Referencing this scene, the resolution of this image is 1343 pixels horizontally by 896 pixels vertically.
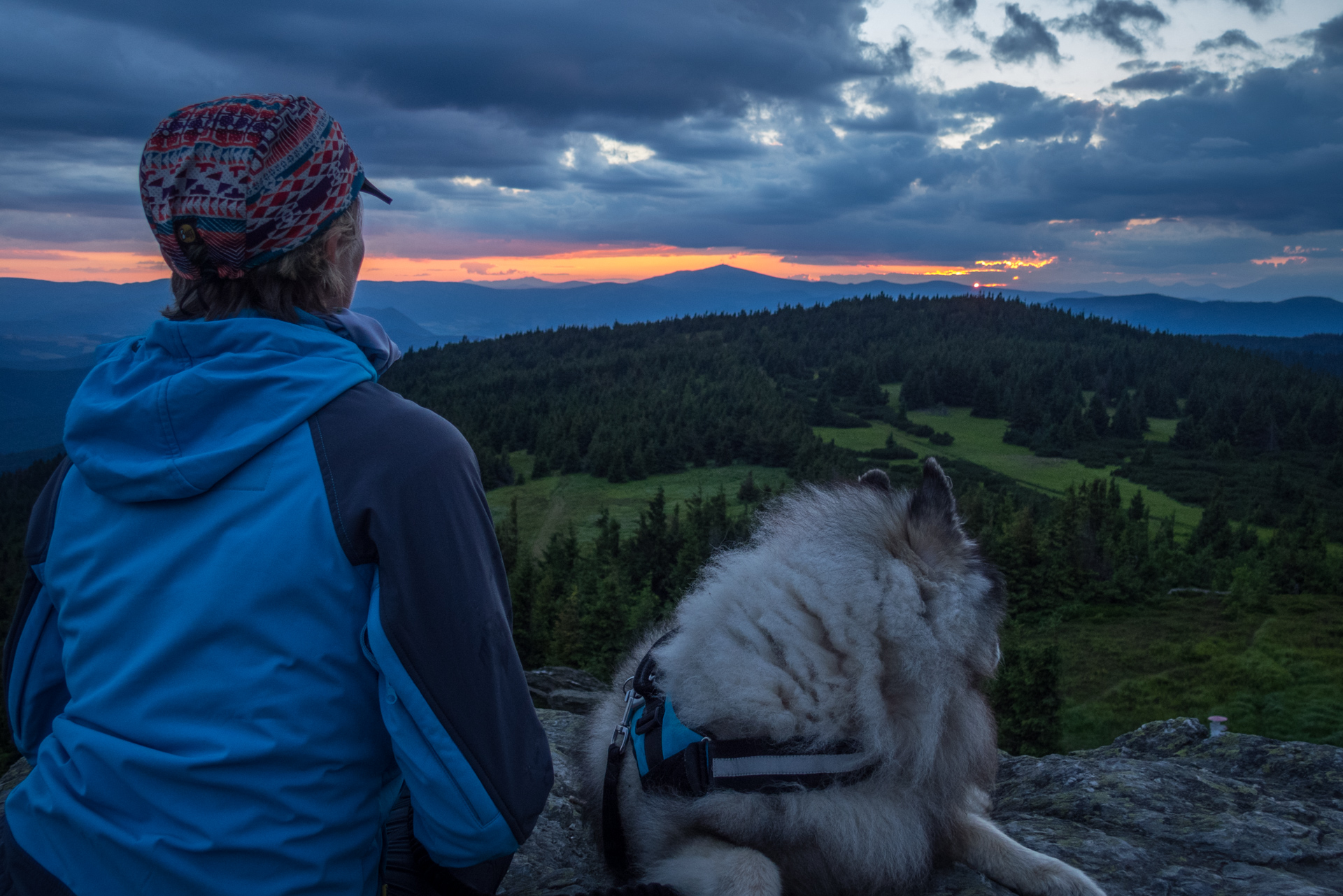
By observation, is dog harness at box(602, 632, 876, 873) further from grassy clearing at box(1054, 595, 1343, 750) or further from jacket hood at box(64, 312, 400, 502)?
grassy clearing at box(1054, 595, 1343, 750)

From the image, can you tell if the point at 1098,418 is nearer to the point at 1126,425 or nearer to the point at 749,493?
the point at 1126,425

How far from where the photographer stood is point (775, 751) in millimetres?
3070

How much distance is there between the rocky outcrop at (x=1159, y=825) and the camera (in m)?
3.82

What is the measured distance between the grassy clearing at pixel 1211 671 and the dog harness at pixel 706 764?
23.6 meters

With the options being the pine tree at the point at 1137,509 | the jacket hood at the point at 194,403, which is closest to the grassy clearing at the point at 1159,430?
the pine tree at the point at 1137,509

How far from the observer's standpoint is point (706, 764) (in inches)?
121

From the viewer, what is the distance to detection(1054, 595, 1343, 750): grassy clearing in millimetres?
22786

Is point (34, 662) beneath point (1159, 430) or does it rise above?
above

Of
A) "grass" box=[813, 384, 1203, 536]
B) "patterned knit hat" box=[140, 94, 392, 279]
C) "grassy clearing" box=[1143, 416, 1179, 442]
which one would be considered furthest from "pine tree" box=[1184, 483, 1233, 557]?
"patterned knit hat" box=[140, 94, 392, 279]

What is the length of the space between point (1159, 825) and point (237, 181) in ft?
19.2

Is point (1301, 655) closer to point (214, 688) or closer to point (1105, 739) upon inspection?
point (1105, 739)

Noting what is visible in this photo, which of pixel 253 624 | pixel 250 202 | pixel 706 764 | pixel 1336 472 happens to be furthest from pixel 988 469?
pixel 253 624

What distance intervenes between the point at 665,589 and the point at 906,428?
86258mm

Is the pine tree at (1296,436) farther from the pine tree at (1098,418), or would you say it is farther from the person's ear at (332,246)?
the person's ear at (332,246)
